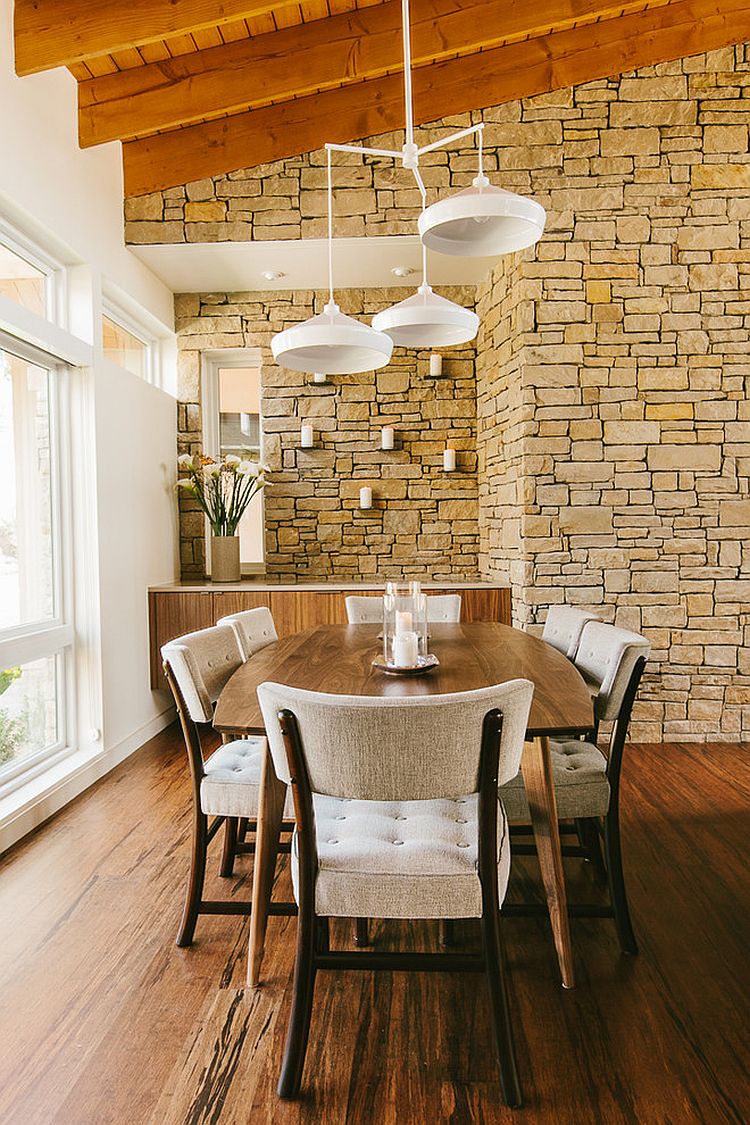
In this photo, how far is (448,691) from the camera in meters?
2.09

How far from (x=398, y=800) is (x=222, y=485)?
3.99m

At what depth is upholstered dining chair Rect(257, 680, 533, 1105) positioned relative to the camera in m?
1.53

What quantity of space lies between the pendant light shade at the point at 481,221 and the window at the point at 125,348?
2304 millimetres

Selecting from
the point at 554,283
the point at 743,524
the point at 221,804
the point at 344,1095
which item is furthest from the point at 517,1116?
the point at 554,283

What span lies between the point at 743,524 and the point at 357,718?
344cm

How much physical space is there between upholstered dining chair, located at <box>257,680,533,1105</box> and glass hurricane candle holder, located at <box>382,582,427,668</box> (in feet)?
2.21

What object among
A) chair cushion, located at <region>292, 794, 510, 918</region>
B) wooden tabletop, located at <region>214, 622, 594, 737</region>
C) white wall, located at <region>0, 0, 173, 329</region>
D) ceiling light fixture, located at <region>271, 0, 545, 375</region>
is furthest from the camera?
white wall, located at <region>0, 0, 173, 329</region>

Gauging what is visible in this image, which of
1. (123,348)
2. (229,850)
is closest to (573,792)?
(229,850)

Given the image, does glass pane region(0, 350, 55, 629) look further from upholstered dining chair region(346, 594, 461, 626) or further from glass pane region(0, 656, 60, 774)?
upholstered dining chair region(346, 594, 461, 626)

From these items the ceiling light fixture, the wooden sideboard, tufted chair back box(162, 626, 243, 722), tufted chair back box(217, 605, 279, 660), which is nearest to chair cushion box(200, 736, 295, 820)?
tufted chair back box(162, 626, 243, 722)

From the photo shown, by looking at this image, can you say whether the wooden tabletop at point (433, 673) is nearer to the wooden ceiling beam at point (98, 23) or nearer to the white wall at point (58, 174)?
the white wall at point (58, 174)

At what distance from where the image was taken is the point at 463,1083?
1708 mm

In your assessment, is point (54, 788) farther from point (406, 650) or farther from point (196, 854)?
point (406, 650)

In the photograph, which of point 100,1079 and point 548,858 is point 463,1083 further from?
point 100,1079
